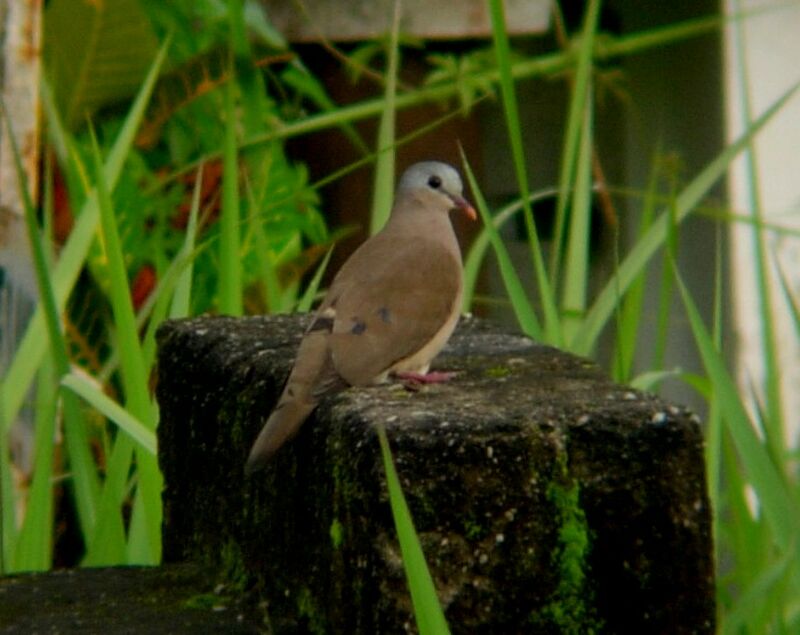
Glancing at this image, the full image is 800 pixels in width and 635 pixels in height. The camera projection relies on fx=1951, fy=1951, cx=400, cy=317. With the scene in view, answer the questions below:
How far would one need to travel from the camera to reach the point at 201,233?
3.95 meters

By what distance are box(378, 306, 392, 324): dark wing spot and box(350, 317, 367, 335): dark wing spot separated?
35 millimetres

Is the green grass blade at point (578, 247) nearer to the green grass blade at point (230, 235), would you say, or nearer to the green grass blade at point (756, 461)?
the green grass blade at point (230, 235)

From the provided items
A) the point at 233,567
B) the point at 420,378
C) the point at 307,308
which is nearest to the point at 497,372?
the point at 420,378

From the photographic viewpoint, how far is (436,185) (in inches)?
110

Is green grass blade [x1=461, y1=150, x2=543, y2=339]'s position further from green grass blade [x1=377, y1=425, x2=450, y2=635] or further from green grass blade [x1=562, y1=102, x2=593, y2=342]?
green grass blade [x1=377, y1=425, x2=450, y2=635]

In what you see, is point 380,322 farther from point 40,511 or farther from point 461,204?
point 461,204

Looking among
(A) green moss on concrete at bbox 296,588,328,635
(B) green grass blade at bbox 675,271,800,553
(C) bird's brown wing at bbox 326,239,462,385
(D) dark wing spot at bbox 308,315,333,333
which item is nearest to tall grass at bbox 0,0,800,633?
(B) green grass blade at bbox 675,271,800,553

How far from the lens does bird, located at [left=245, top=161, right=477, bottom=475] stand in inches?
75.8

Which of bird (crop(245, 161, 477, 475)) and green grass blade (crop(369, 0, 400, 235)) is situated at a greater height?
green grass blade (crop(369, 0, 400, 235))

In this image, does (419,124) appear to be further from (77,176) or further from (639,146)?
(77,176)

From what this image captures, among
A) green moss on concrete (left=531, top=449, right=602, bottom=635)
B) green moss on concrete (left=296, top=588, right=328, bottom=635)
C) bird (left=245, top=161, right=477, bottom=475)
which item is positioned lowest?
green moss on concrete (left=296, top=588, right=328, bottom=635)

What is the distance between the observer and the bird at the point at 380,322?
1.93m

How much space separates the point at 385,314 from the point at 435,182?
64cm

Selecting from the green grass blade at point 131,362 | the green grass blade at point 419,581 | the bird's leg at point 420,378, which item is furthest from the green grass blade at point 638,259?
the green grass blade at point 419,581
